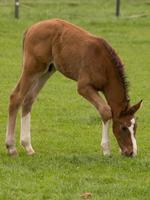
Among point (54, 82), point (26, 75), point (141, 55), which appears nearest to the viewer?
point (26, 75)

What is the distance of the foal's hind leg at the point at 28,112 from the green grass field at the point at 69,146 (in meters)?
0.22

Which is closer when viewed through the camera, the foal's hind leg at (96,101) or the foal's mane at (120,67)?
the foal's hind leg at (96,101)

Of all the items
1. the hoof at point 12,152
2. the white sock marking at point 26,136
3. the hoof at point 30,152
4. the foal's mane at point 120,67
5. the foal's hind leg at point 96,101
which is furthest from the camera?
the white sock marking at point 26,136

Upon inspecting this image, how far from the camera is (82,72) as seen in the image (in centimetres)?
942

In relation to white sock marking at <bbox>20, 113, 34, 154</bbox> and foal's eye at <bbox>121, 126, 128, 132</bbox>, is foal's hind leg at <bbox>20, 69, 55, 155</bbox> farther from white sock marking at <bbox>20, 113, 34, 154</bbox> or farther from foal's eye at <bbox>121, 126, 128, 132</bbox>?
foal's eye at <bbox>121, 126, 128, 132</bbox>

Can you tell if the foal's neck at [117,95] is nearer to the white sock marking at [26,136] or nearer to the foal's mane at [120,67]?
the foal's mane at [120,67]

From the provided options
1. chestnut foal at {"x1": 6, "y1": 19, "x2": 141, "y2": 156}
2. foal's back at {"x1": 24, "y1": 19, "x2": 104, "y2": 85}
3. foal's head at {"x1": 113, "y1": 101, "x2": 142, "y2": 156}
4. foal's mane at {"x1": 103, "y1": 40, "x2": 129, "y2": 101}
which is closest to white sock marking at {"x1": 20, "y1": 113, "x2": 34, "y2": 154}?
chestnut foal at {"x1": 6, "y1": 19, "x2": 141, "y2": 156}

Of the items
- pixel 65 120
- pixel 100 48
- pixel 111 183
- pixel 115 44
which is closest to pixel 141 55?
pixel 115 44

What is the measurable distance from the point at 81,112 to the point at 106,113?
4.52 m

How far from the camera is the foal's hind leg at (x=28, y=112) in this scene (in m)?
9.91

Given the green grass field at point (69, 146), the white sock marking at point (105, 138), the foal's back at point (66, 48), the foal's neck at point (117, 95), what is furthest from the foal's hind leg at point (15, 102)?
the white sock marking at point (105, 138)

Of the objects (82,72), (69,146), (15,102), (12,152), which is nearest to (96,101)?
(82,72)

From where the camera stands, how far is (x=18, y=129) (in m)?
12.0

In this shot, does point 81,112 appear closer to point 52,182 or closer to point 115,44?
point 52,182
